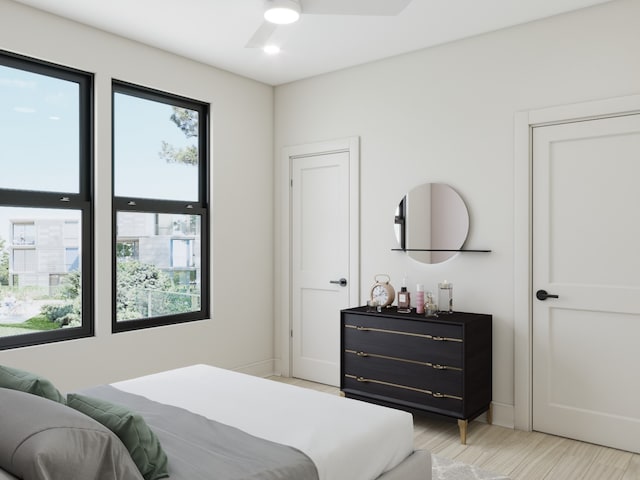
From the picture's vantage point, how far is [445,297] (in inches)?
148

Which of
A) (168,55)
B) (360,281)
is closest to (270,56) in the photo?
(168,55)

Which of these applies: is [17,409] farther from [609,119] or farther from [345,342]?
[609,119]

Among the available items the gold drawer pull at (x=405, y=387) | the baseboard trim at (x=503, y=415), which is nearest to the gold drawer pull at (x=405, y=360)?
the gold drawer pull at (x=405, y=387)

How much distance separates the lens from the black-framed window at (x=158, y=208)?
12.8 feet

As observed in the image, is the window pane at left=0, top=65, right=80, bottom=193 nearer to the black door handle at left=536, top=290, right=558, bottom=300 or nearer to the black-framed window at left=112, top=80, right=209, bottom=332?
the black-framed window at left=112, top=80, right=209, bottom=332

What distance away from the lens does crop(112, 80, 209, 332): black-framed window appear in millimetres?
3902

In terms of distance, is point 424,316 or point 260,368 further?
point 260,368

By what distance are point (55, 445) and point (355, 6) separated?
245 centimetres

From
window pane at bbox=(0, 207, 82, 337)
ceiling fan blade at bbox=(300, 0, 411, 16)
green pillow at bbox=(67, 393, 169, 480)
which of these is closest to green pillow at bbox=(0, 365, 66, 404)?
green pillow at bbox=(67, 393, 169, 480)

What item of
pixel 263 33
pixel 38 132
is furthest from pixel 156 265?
pixel 263 33

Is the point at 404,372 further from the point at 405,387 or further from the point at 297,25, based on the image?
the point at 297,25

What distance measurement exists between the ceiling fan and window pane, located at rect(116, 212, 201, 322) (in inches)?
70.2

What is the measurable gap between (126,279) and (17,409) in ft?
8.19

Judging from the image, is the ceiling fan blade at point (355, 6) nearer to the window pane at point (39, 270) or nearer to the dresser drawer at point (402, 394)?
the window pane at point (39, 270)
